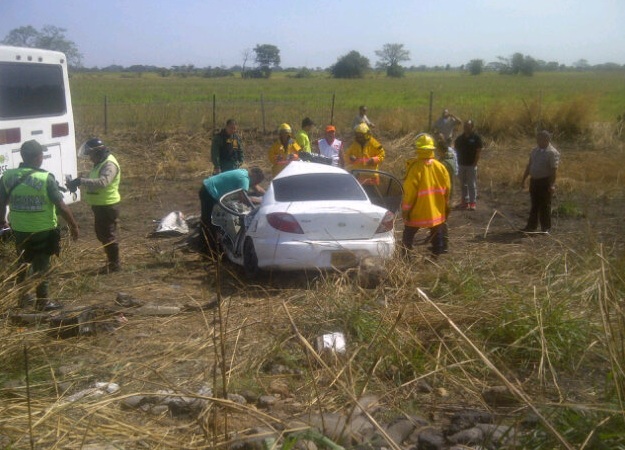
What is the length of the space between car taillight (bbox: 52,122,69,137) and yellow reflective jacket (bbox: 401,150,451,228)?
4.90 m

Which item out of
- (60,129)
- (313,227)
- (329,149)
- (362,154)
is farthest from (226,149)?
(313,227)

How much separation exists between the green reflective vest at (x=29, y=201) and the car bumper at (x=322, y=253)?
2.22 metres

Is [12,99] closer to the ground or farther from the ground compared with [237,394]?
farther from the ground

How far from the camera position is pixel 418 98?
42.0 metres

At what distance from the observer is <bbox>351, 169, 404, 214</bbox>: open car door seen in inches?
359

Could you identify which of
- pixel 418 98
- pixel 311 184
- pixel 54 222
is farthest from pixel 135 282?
pixel 418 98

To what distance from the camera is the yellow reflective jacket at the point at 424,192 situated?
7895mm

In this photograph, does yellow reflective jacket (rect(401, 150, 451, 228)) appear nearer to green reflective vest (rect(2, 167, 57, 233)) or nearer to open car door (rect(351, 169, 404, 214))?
open car door (rect(351, 169, 404, 214))

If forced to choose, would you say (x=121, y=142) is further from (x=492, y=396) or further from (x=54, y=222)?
(x=492, y=396)

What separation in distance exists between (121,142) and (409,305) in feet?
53.4

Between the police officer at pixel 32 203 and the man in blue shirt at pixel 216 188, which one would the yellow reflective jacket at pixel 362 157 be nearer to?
the man in blue shirt at pixel 216 188

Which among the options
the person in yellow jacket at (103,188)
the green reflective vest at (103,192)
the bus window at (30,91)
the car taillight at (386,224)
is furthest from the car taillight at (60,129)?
the car taillight at (386,224)

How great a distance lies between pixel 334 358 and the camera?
16.2ft

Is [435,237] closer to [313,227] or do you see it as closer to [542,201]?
[313,227]
